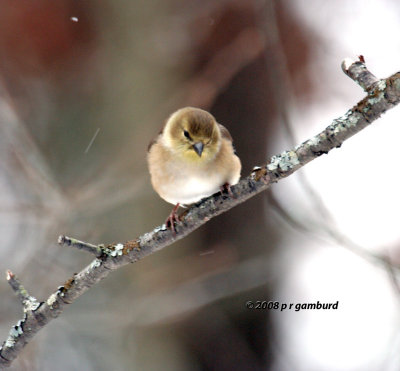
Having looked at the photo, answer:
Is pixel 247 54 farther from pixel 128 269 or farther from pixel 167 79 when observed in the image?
pixel 128 269

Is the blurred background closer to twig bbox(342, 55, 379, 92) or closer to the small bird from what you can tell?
the small bird

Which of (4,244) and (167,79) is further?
(167,79)

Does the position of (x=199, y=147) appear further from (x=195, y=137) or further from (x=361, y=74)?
(x=361, y=74)

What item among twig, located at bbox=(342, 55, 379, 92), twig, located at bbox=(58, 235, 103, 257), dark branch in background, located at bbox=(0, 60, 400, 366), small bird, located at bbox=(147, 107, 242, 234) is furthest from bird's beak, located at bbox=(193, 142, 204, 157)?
twig, located at bbox=(342, 55, 379, 92)

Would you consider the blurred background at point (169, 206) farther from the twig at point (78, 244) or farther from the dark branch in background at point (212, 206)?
the twig at point (78, 244)

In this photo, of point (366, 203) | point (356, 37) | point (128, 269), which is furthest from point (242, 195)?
point (356, 37)

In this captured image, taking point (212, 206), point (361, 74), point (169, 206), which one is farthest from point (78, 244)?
point (169, 206)

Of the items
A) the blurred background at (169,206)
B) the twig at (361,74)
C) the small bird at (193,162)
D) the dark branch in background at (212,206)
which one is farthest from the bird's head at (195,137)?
the twig at (361,74)
